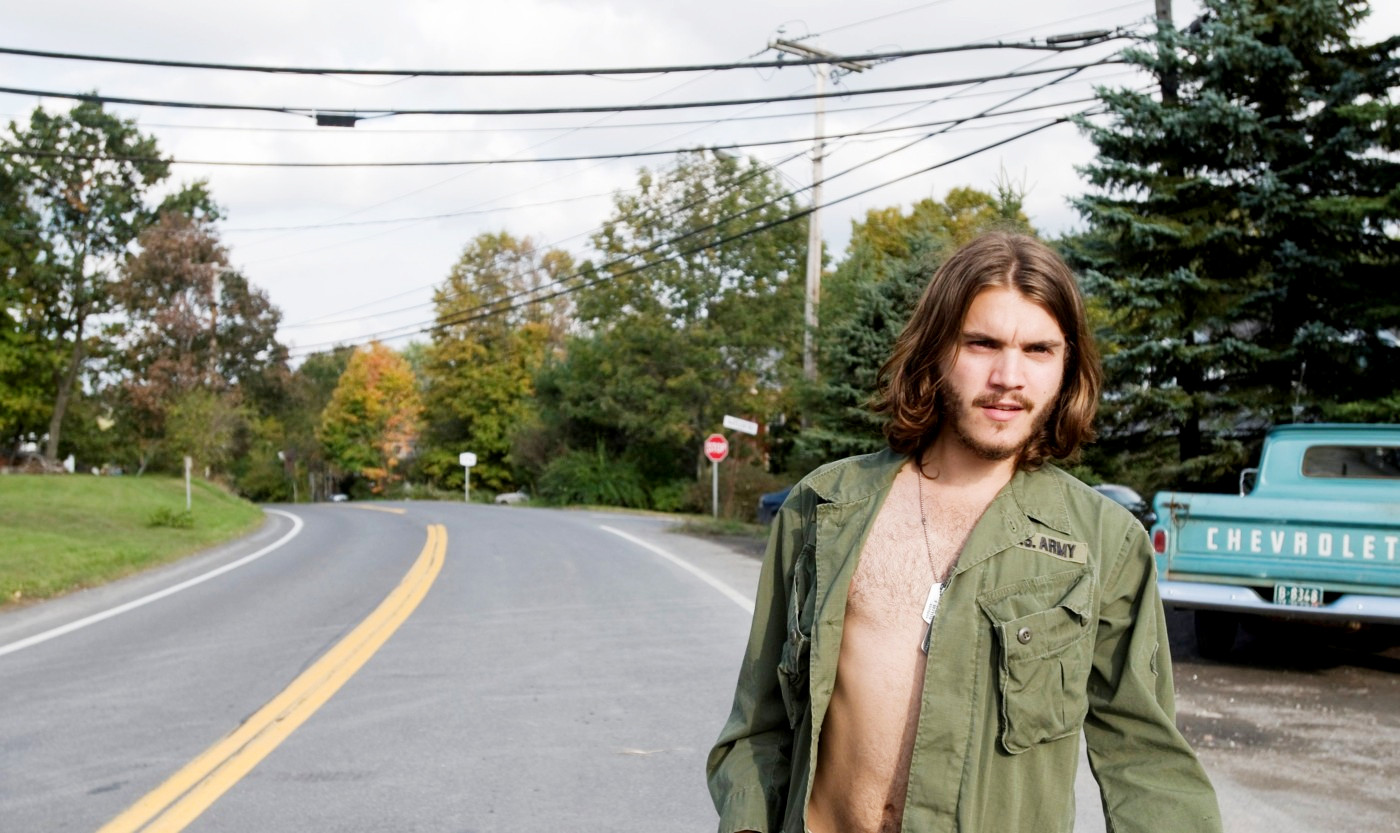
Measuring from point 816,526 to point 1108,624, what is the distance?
0.51 m

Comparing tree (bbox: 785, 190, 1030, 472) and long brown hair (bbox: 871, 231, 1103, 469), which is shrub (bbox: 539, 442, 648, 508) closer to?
tree (bbox: 785, 190, 1030, 472)

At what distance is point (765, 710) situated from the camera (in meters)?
2.38

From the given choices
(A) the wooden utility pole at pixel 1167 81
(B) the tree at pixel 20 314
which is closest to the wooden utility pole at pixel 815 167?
(A) the wooden utility pole at pixel 1167 81

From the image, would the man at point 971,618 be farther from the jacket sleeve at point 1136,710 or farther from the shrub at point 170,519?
the shrub at point 170,519

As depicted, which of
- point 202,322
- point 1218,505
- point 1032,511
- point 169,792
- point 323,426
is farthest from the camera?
point 323,426

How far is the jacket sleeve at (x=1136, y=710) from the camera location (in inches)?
81.8

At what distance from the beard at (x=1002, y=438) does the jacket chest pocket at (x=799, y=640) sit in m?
0.33

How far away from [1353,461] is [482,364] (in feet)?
202

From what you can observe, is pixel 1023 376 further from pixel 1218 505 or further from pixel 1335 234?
pixel 1335 234

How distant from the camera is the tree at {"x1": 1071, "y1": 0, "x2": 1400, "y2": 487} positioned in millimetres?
12422

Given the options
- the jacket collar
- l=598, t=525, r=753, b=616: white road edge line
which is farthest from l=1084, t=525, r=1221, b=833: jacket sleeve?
l=598, t=525, r=753, b=616: white road edge line

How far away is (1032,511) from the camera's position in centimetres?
214

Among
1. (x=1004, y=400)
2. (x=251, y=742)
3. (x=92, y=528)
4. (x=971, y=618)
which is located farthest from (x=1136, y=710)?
(x=92, y=528)

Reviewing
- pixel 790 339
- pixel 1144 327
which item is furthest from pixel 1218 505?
pixel 790 339
